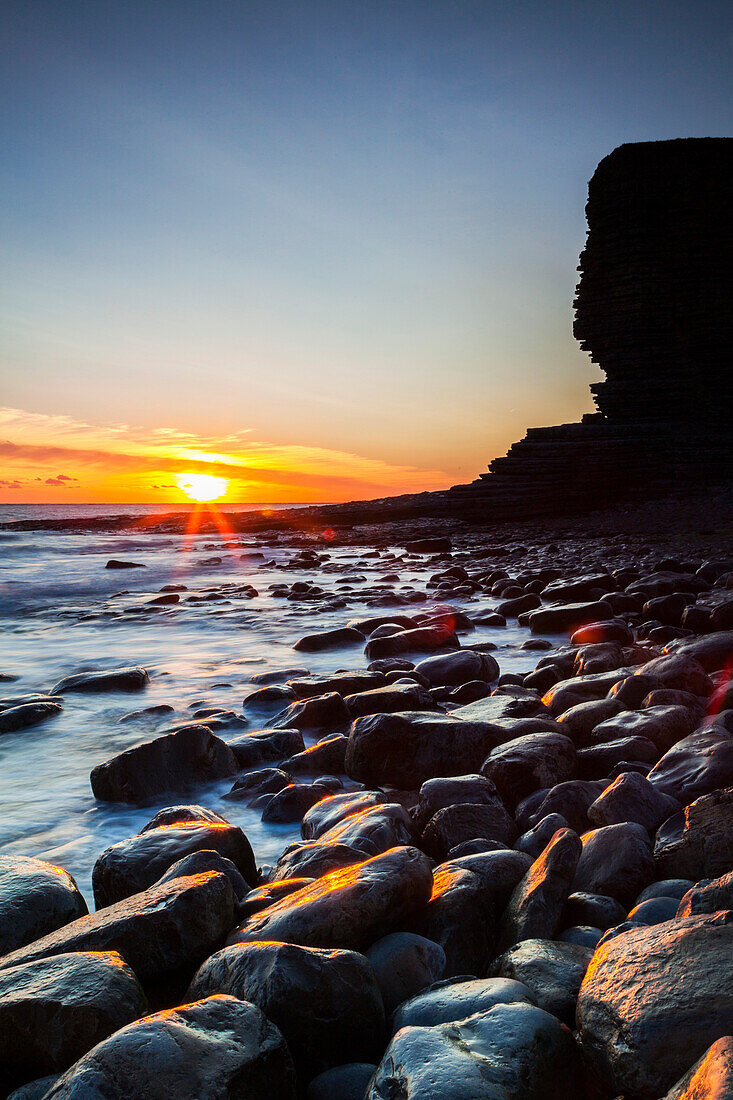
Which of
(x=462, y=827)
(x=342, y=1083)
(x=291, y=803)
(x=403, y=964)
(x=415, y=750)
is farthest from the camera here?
(x=415, y=750)

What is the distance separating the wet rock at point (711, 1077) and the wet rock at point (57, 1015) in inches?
44.3

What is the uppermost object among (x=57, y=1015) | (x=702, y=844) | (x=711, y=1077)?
(x=711, y=1077)

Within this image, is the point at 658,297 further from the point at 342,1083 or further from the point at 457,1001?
the point at 342,1083

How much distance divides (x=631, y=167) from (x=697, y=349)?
656 cm

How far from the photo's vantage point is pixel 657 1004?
1.29 m

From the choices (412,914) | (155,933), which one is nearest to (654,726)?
(412,914)

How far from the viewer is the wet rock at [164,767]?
Result: 11.1ft

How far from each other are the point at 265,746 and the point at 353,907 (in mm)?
2120

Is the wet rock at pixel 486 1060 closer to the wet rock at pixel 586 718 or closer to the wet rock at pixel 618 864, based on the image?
the wet rock at pixel 618 864

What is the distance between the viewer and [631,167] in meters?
22.8

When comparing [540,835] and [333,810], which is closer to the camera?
[540,835]

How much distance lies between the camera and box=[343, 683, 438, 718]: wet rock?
13.3ft

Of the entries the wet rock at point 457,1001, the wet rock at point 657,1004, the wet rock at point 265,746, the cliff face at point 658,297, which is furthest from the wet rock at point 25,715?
the cliff face at point 658,297

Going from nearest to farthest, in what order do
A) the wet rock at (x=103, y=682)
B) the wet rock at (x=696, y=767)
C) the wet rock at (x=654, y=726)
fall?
the wet rock at (x=696, y=767)
the wet rock at (x=654, y=726)
the wet rock at (x=103, y=682)
